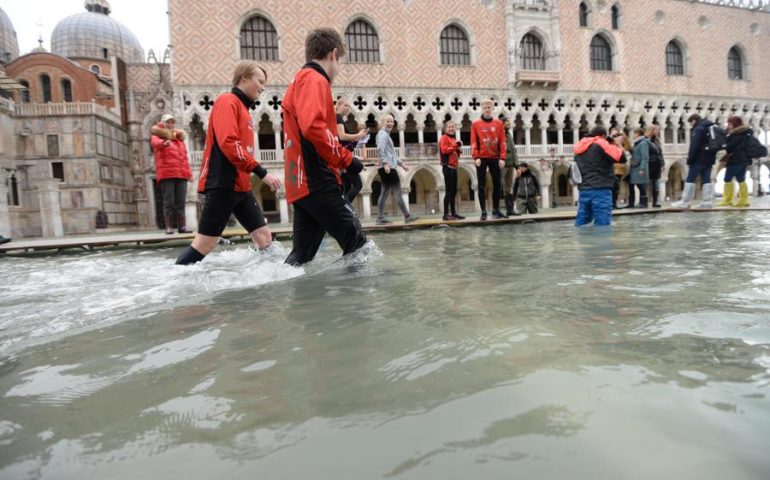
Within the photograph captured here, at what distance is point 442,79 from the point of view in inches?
980

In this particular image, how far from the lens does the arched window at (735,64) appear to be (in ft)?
102

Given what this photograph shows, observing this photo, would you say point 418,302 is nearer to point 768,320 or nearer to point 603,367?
point 603,367

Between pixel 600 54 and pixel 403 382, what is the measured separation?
1240 inches

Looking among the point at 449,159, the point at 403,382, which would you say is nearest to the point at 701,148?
the point at 449,159

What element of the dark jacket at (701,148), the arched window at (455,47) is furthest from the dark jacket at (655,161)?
the arched window at (455,47)

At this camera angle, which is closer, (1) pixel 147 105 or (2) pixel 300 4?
(2) pixel 300 4

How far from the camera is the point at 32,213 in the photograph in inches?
888

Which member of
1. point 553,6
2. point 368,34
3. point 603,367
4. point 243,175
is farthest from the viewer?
point 553,6

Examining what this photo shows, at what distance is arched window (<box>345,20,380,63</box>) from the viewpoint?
2419cm

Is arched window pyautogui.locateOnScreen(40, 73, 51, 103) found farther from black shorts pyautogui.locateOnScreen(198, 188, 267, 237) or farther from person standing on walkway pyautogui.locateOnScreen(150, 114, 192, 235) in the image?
black shorts pyautogui.locateOnScreen(198, 188, 267, 237)

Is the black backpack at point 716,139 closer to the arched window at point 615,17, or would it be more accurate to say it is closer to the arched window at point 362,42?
the arched window at point 362,42

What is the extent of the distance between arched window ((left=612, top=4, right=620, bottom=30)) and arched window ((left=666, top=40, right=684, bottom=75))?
13.5ft

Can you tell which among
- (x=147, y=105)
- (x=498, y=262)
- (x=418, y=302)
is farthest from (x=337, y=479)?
(x=147, y=105)

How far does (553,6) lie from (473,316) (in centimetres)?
2899
